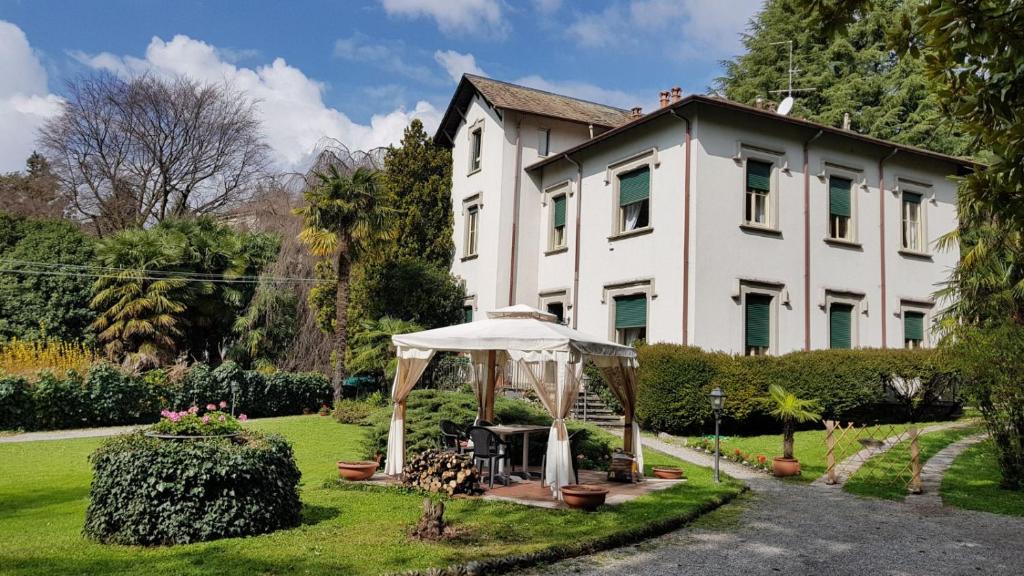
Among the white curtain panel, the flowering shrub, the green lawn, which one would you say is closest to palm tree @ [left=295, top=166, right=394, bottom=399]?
the green lawn

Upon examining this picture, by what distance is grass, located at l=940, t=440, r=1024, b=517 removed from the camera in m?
10.0

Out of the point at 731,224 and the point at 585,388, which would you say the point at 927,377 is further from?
the point at 585,388

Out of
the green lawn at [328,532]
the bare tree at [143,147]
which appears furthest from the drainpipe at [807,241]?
the bare tree at [143,147]

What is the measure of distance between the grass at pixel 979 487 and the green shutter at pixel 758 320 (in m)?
5.29

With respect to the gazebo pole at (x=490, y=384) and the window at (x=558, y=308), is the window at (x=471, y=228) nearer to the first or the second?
the window at (x=558, y=308)

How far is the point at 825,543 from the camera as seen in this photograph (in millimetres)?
7863

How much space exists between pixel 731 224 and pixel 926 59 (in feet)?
39.6

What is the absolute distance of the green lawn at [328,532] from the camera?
627cm

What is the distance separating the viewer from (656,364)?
1639 centimetres

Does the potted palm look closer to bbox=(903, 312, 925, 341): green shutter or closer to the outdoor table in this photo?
the outdoor table

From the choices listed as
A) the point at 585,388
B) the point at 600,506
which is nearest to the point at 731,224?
the point at 585,388

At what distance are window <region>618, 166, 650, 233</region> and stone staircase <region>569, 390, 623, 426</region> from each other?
4518 mm

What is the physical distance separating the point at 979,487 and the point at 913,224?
12.4m

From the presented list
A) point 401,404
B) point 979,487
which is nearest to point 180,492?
point 401,404
